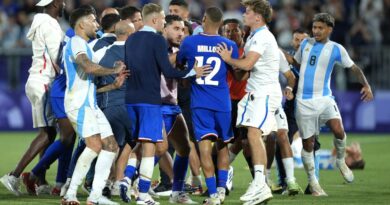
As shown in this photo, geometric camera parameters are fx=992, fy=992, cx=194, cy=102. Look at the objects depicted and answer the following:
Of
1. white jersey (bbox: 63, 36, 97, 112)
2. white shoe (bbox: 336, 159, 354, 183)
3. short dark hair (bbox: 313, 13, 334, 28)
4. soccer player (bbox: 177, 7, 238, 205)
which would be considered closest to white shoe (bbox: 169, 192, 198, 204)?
soccer player (bbox: 177, 7, 238, 205)

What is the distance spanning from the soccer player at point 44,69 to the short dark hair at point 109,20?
0.71 m

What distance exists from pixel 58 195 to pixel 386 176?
5502mm

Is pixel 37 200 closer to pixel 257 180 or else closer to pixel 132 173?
pixel 132 173

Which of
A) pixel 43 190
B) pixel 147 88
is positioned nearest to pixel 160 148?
pixel 147 88

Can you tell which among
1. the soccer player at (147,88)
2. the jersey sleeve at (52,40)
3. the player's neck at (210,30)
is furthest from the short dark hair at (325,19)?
the jersey sleeve at (52,40)

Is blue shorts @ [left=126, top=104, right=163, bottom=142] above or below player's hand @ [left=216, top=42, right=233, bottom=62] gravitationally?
below

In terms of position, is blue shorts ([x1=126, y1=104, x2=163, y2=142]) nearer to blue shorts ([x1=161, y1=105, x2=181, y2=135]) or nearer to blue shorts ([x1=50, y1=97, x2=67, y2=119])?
blue shorts ([x1=161, y1=105, x2=181, y2=135])

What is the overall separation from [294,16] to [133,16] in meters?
14.6

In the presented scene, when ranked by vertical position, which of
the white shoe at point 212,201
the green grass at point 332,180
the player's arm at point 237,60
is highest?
the player's arm at point 237,60

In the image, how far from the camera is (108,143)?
36.0ft

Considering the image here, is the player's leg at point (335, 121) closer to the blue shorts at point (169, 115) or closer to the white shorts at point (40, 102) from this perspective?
the blue shorts at point (169, 115)

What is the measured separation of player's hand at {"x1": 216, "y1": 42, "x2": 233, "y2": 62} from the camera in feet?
36.8

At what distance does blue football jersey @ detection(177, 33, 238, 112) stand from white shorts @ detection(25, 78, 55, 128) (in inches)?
90.0

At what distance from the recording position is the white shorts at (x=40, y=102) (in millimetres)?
12789
